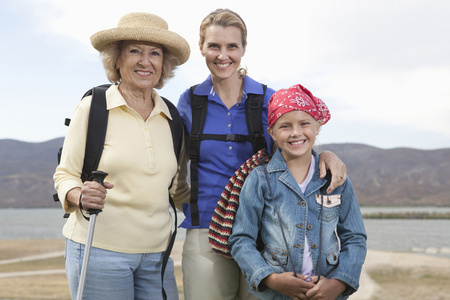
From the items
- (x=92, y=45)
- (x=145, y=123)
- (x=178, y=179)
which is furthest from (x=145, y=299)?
(x=92, y=45)

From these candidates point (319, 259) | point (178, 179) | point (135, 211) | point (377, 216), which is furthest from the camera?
point (377, 216)

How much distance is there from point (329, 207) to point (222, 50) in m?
1.27

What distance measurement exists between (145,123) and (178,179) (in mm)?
560

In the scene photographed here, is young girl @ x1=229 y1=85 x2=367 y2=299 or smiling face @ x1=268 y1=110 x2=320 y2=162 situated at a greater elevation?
smiling face @ x1=268 y1=110 x2=320 y2=162

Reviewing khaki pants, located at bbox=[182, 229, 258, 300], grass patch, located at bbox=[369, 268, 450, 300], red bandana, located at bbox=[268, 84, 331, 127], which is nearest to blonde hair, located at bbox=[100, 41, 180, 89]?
red bandana, located at bbox=[268, 84, 331, 127]

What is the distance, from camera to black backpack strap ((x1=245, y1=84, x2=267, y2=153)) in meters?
3.04

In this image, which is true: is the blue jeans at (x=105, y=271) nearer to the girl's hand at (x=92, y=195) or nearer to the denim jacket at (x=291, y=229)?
the girl's hand at (x=92, y=195)

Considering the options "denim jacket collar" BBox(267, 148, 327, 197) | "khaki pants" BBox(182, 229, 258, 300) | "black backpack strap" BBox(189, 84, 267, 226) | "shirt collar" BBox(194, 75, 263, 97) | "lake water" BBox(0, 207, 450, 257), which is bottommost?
"lake water" BBox(0, 207, 450, 257)

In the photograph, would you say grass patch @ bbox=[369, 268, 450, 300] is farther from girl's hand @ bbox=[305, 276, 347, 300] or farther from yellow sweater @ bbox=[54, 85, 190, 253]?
yellow sweater @ bbox=[54, 85, 190, 253]

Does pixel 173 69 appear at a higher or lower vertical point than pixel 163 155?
higher

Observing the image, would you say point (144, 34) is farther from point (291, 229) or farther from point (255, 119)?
point (291, 229)

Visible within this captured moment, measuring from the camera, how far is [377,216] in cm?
7150

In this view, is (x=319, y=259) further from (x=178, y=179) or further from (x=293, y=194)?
(x=178, y=179)

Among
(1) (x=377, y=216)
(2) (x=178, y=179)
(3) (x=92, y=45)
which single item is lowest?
(1) (x=377, y=216)
